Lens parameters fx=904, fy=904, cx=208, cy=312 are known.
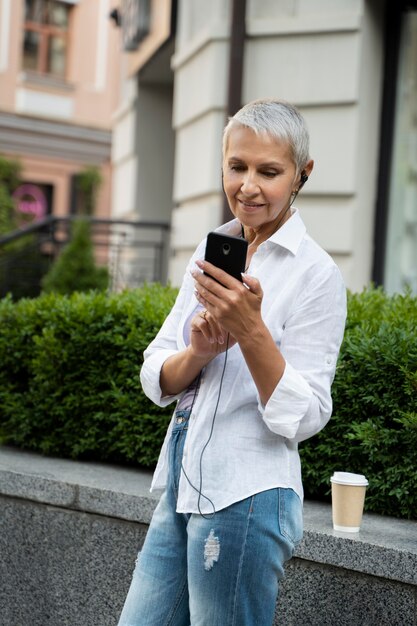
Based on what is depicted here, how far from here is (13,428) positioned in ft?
15.0

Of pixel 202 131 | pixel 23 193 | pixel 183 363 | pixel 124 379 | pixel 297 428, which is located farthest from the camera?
pixel 23 193

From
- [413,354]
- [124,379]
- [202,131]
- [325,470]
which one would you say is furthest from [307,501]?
[202,131]

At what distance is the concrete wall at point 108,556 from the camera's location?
3.03m

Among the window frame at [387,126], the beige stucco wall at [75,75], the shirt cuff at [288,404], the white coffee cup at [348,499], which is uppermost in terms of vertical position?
the beige stucco wall at [75,75]

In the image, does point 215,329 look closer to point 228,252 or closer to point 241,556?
point 228,252

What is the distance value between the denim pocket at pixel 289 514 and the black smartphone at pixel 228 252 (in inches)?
20.0

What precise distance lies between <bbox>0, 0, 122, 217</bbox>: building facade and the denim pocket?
2309 centimetres

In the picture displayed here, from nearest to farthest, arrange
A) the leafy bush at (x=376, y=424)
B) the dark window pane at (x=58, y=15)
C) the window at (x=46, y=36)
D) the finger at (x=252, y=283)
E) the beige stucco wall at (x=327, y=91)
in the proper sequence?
the finger at (x=252, y=283) < the leafy bush at (x=376, y=424) < the beige stucco wall at (x=327, y=91) < the window at (x=46, y=36) < the dark window pane at (x=58, y=15)

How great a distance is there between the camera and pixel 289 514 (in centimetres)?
204

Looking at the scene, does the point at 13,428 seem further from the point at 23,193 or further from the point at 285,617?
the point at 23,193

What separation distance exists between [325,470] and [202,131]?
5.22 m

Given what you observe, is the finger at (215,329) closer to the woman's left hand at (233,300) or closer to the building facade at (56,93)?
the woman's left hand at (233,300)

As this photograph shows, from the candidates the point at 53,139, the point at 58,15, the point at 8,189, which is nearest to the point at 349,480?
the point at 8,189

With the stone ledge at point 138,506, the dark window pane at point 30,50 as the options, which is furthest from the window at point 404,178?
the dark window pane at point 30,50
